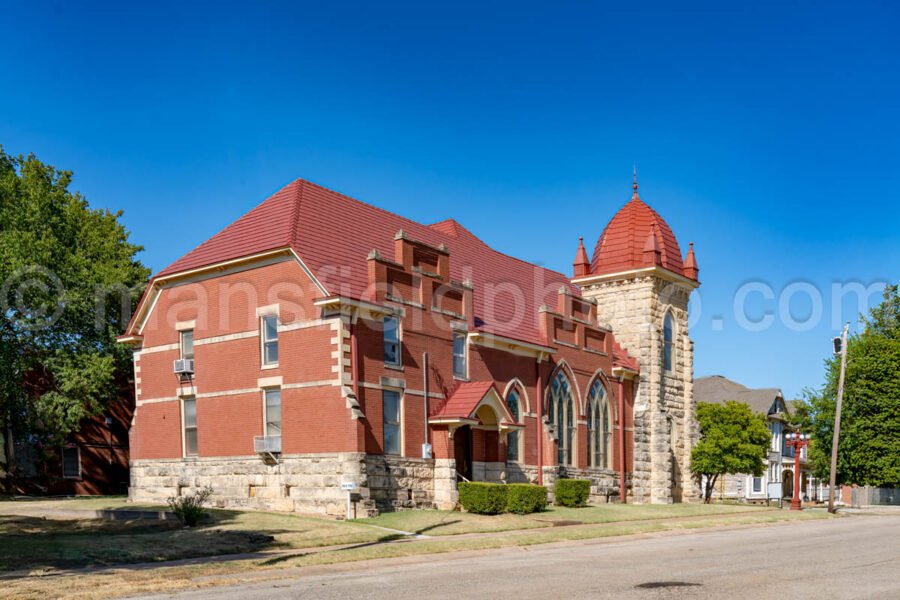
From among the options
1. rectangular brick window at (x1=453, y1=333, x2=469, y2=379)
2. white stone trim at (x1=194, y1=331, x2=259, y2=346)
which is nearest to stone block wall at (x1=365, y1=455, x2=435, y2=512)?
rectangular brick window at (x1=453, y1=333, x2=469, y2=379)

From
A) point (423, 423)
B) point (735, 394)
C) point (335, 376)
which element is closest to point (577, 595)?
point (335, 376)

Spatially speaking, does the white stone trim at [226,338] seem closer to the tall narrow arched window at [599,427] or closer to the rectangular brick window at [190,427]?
the rectangular brick window at [190,427]

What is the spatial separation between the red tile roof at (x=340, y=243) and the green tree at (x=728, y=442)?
1211cm

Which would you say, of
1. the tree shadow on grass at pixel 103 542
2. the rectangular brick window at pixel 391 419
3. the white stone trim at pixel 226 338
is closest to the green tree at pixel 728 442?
the rectangular brick window at pixel 391 419

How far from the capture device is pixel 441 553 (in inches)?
725

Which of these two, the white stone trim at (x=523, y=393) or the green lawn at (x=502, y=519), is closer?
the green lawn at (x=502, y=519)

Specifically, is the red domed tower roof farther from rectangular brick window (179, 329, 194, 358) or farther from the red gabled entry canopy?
rectangular brick window (179, 329, 194, 358)

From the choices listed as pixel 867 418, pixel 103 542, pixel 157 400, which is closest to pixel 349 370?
pixel 157 400

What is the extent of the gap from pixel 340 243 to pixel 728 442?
23.4 metres

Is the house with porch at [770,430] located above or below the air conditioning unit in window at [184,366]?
below

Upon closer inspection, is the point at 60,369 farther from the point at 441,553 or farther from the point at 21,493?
the point at 441,553

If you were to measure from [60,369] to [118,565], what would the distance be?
2171 centimetres

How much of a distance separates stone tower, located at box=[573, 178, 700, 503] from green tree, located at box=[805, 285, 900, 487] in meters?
14.4

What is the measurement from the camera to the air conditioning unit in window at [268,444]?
2748 centimetres
